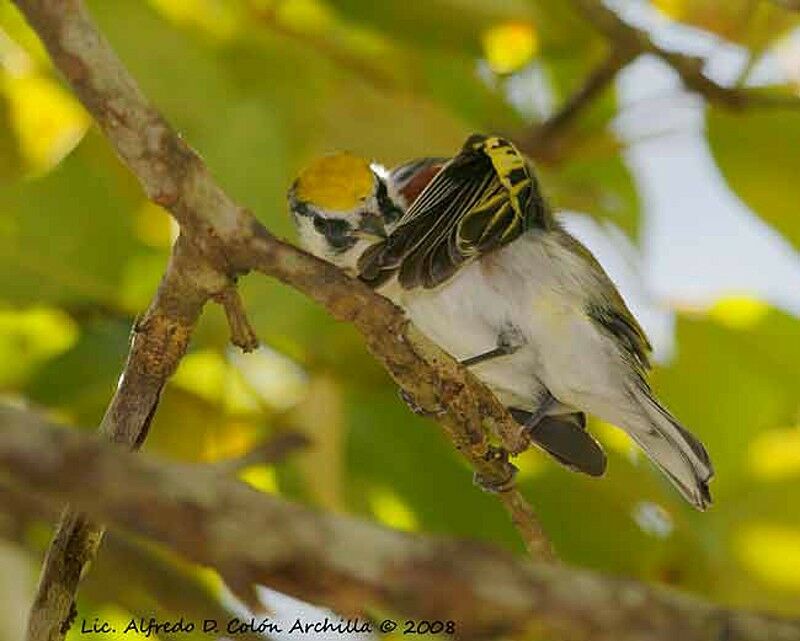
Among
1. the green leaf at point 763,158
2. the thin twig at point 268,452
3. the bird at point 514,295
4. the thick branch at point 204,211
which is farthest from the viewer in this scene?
the green leaf at point 763,158

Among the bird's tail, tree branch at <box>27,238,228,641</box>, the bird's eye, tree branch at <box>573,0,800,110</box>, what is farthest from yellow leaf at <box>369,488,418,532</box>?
tree branch at <box>27,238,228,641</box>

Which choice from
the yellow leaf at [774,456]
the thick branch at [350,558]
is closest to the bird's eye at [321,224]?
the yellow leaf at [774,456]

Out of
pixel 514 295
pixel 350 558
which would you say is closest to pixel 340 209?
pixel 514 295

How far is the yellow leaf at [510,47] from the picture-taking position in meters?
2.82

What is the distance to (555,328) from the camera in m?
2.57

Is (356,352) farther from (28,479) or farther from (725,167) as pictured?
(28,479)

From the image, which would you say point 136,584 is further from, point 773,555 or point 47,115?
point 47,115

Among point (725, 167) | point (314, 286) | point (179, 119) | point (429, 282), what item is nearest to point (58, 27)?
point (314, 286)

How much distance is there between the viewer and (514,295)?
259cm

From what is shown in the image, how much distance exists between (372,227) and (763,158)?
845 millimetres

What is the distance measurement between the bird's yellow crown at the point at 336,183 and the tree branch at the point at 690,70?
0.63 meters

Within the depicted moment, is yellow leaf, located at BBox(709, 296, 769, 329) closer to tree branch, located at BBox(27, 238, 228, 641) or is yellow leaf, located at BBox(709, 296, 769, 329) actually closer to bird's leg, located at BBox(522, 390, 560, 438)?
bird's leg, located at BBox(522, 390, 560, 438)

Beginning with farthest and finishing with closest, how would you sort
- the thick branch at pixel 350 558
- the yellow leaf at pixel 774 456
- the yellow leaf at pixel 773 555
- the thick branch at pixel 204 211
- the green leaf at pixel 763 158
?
the green leaf at pixel 763 158 < the yellow leaf at pixel 774 456 < the yellow leaf at pixel 773 555 < the thick branch at pixel 204 211 < the thick branch at pixel 350 558

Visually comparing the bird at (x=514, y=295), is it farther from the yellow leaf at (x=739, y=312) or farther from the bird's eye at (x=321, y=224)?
the yellow leaf at (x=739, y=312)
